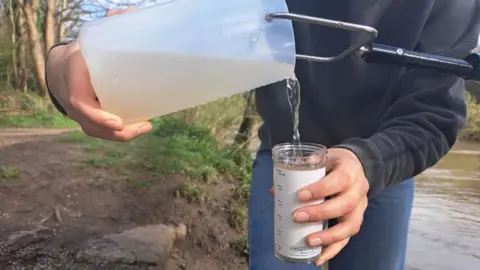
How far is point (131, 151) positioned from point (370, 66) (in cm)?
319

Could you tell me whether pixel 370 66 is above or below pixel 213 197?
above

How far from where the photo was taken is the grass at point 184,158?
12.8 feet

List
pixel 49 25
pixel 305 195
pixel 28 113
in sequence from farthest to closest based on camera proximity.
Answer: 1. pixel 49 25
2. pixel 28 113
3. pixel 305 195

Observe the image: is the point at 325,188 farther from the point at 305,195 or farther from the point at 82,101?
the point at 82,101

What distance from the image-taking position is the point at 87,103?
1016 mm

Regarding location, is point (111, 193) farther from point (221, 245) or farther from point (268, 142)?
point (268, 142)

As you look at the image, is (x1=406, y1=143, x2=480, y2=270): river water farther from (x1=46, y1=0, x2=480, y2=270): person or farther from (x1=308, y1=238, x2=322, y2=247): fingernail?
(x1=308, y1=238, x2=322, y2=247): fingernail

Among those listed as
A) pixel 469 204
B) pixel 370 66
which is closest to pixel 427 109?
pixel 370 66

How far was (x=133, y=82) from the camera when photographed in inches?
38.9

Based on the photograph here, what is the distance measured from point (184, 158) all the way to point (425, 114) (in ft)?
10.4

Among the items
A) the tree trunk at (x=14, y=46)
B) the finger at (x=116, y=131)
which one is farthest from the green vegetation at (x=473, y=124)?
the finger at (x=116, y=131)

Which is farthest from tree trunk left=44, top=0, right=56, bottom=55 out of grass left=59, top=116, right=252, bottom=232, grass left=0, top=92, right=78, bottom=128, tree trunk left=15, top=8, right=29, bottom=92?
grass left=59, top=116, right=252, bottom=232

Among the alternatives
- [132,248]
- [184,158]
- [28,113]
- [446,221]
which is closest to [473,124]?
[446,221]

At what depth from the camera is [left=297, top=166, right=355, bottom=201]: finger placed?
0.93 meters
